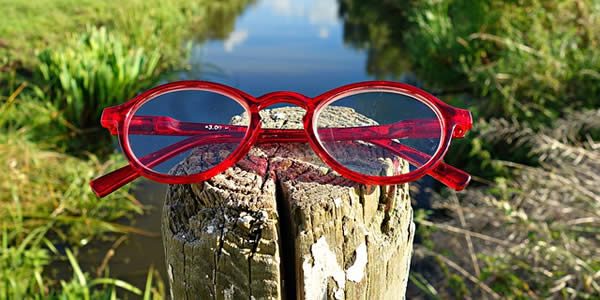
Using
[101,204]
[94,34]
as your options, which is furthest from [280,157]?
[94,34]

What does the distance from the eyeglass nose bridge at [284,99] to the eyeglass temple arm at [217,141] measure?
5 centimetres

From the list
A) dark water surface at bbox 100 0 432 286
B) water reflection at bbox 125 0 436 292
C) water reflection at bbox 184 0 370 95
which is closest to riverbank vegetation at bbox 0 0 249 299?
dark water surface at bbox 100 0 432 286

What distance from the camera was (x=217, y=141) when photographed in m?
0.86

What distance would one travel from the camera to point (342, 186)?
2.54 ft

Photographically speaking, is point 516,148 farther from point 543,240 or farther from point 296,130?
point 296,130

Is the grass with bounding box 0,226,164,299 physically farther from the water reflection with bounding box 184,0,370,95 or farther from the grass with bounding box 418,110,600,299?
the water reflection with bounding box 184,0,370,95

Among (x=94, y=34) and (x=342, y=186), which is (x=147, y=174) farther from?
(x=94, y=34)

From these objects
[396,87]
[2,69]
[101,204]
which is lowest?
[101,204]

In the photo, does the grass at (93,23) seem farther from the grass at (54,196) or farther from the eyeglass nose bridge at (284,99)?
the eyeglass nose bridge at (284,99)

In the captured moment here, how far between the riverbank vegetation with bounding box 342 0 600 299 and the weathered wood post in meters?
1.55

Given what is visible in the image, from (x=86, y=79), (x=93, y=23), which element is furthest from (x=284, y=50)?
(x=86, y=79)

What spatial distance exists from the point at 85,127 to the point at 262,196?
4.24m

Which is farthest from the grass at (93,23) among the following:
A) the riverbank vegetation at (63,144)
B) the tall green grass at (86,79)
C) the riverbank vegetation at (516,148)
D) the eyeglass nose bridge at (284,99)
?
the eyeglass nose bridge at (284,99)

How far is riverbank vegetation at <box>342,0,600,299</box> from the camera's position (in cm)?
238
